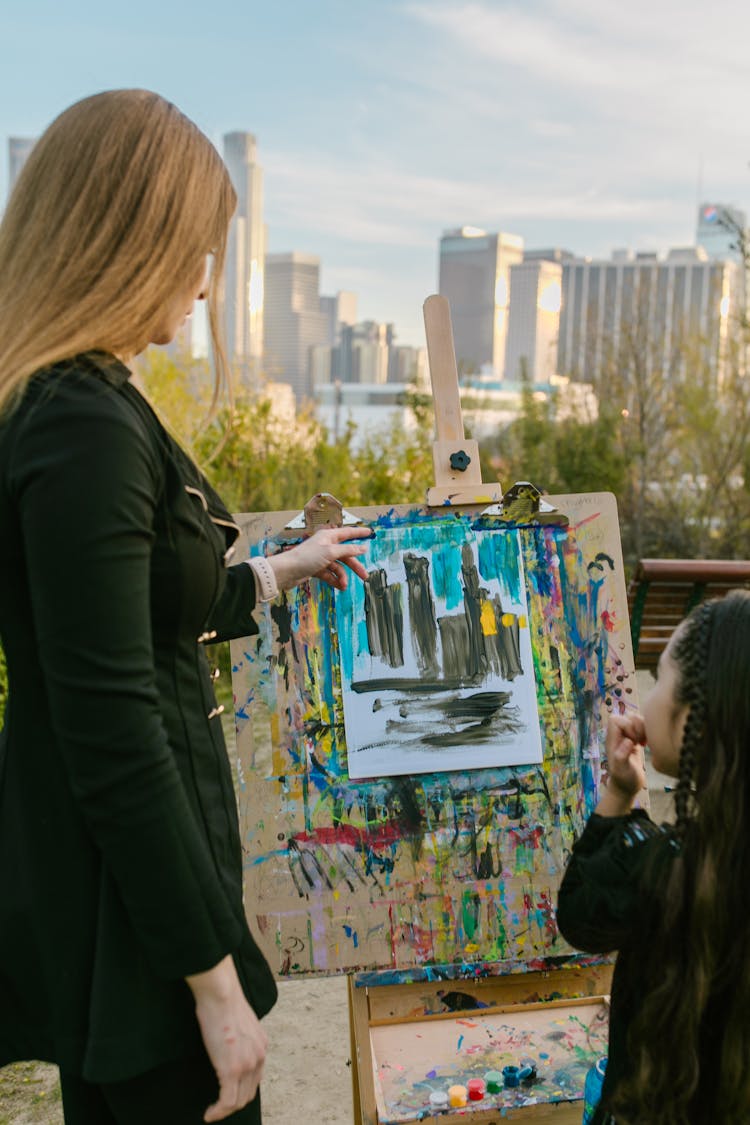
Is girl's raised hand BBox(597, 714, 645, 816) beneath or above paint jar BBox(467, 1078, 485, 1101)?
above

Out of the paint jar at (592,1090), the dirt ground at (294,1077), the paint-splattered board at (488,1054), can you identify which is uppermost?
the paint jar at (592,1090)

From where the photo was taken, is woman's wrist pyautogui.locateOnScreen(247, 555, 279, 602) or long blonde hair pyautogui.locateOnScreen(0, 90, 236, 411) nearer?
long blonde hair pyautogui.locateOnScreen(0, 90, 236, 411)

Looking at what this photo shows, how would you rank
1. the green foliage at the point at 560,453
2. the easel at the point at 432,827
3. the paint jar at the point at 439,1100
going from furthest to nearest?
1. the green foliage at the point at 560,453
2. the easel at the point at 432,827
3. the paint jar at the point at 439,1100

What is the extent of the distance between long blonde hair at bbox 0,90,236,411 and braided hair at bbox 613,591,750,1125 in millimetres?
713

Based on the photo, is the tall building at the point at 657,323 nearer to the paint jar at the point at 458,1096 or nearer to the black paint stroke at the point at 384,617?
the black paint stroke at the point at 384,617

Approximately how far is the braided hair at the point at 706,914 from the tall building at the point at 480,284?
107m

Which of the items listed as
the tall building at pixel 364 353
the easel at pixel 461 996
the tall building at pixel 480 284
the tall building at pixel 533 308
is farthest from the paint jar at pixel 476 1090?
the tall building at pixel 480 284

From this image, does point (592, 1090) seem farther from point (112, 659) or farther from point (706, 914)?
point (112, 659)

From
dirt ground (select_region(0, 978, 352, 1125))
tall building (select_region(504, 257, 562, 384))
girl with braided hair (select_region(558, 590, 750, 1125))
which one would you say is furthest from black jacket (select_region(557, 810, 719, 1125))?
tall building (select_region(504, 257, 562, 384))

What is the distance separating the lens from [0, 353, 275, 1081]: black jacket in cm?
89

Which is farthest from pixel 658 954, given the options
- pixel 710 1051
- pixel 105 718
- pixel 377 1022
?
pixel 377 1022

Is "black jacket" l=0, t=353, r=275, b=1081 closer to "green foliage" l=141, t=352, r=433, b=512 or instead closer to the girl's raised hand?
the girl's raised hand

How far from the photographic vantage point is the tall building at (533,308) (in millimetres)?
88250

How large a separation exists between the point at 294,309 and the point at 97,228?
13090 centimetres
